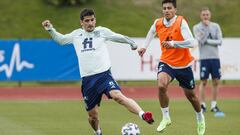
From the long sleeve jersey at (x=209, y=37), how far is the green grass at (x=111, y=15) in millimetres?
19310

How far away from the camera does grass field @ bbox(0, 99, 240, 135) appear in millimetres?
13844

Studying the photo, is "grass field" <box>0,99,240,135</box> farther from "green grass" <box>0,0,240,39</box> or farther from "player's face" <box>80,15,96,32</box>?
"green grass" <box>0,0,240,39</box>

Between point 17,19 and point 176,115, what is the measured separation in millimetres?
23075

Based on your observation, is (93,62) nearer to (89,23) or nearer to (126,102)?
(89,23)

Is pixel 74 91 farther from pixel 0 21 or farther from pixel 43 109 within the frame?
pixel 0 21

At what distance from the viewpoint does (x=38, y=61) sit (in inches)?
1071

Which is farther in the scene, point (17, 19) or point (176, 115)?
point (17, 19)

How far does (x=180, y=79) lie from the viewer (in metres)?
13.1

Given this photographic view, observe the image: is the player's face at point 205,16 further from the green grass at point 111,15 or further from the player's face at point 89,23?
the green grass at point 111,15

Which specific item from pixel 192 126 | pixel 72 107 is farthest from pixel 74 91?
pixel 192 126

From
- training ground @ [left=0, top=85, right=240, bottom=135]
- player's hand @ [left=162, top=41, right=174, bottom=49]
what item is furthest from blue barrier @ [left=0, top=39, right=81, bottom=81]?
player's hand @ [left=162, top=41, right=174, bottom=49]

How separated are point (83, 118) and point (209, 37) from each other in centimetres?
400

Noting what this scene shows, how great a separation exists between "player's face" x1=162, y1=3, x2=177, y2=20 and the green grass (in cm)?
2435

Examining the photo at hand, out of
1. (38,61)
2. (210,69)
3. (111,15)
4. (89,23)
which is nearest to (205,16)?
(210,69)
